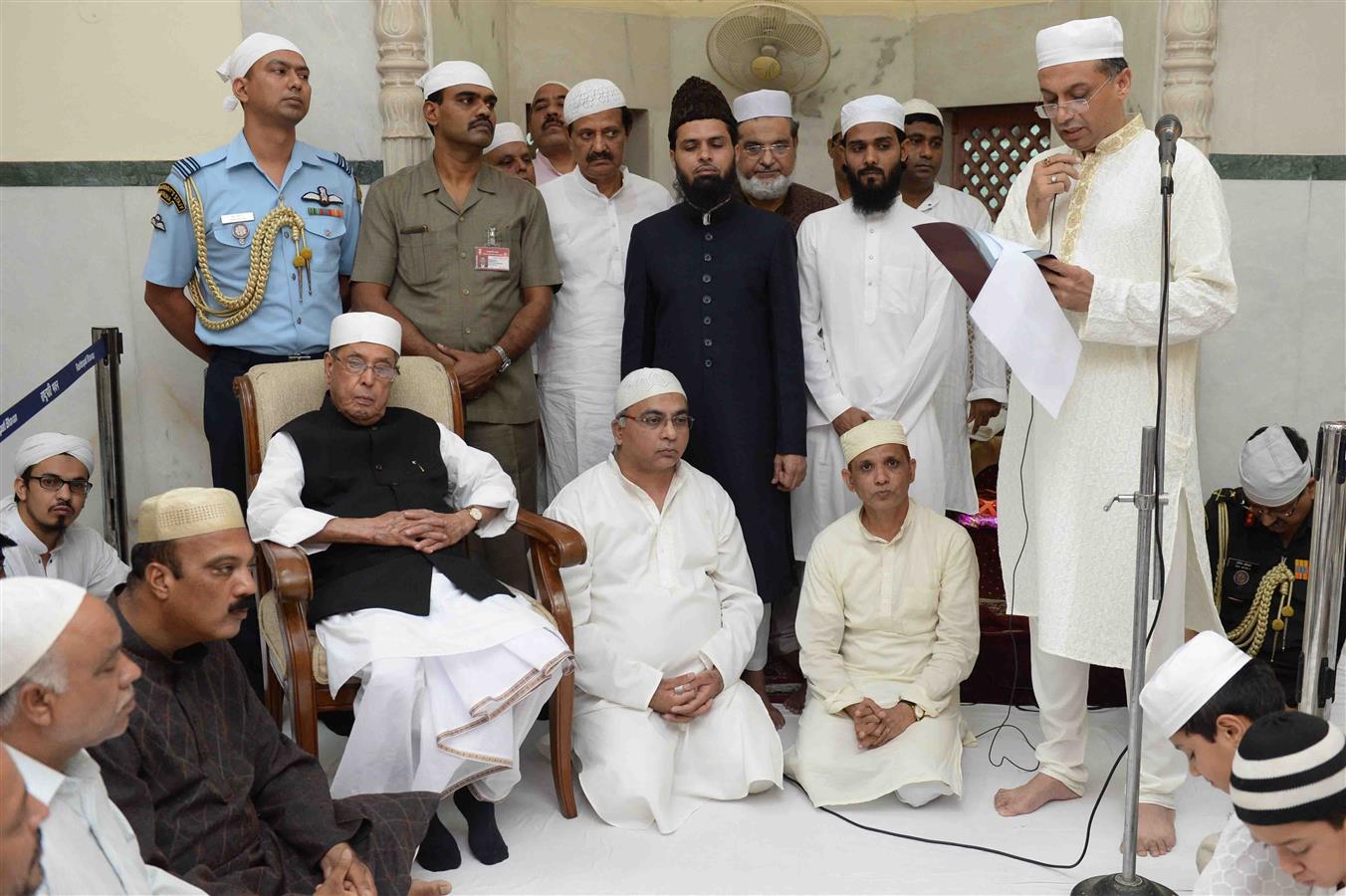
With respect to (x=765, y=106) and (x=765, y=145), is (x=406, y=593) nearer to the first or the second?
(x=765, y=145)

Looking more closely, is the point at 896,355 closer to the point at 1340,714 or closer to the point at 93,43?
the point at 1340,714

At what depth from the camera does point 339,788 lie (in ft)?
11.6

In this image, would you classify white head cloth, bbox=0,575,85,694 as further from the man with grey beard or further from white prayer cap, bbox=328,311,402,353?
the man with grey beard

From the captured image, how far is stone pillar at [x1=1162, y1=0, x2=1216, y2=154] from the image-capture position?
4.86 m

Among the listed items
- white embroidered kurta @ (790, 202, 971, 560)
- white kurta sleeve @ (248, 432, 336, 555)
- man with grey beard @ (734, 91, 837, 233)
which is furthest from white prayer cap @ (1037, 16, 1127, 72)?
white kurta sleeve @ (248, 432, 336, 555)

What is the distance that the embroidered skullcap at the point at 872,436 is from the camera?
162 inches

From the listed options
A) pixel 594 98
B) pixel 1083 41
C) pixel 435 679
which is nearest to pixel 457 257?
pixel 594 98

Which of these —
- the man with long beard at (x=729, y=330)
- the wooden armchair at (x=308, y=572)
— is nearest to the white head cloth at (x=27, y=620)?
the wooden armchair at (x=308, y=572)

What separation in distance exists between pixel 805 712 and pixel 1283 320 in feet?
7.54

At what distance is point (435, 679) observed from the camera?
357 cm

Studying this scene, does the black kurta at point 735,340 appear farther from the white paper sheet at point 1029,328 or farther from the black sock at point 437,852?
the black sock at point 437,852

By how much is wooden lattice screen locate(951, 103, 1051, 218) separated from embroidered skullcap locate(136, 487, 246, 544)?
5.72 metres

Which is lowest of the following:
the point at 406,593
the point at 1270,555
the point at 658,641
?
the point at 658,641

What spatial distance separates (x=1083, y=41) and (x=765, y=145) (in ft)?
5.01
